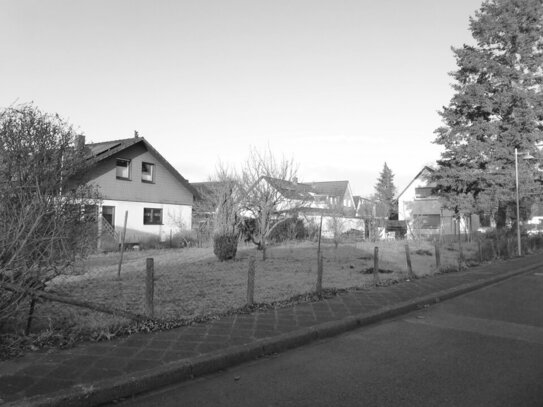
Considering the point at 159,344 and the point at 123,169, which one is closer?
the point at 159,344

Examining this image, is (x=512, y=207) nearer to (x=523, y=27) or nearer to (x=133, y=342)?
(x=523, y=27)

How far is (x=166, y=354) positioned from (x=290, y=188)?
57.2ft

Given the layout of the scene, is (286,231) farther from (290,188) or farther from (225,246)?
(225,246)

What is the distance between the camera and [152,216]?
29.2 metres

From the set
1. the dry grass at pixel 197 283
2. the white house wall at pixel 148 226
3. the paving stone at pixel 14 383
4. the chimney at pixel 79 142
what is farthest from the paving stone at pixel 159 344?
the white house wall at pixel 148 226

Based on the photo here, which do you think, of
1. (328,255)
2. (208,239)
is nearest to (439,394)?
(328,255)

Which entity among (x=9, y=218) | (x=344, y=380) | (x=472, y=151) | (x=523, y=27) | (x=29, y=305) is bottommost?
(x=344, y=380)

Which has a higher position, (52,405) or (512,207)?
(512,207)

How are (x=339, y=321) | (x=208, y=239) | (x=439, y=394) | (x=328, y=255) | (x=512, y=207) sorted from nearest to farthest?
(x=439, y=394)
(x=339, y=321)
(x=328, y=255)
(x=208, y=239)
(x=512, y=207)

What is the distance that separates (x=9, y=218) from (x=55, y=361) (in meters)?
1.80

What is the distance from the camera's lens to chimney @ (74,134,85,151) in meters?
8.30

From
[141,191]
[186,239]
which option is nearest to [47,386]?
[186,239]

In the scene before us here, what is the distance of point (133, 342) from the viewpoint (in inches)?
217

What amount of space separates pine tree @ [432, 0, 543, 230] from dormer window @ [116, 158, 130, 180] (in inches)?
782
